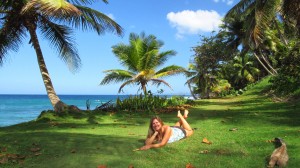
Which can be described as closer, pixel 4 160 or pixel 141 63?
pixel 4 160

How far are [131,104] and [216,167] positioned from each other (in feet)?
34.1

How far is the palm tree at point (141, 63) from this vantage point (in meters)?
18.9

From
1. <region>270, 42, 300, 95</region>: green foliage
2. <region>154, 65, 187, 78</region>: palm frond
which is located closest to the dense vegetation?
<region>270, 42, 300, 95</region>: green foliage

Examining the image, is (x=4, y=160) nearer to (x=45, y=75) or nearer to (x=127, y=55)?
(x=45, y=75)

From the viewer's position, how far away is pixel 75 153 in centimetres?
643

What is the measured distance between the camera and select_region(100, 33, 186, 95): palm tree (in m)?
18.9

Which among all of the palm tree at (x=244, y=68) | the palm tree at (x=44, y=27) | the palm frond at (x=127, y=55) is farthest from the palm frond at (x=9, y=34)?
the palm tree at (x=244, y=68)

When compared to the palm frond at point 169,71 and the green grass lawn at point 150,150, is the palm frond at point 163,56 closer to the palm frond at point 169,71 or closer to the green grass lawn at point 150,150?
the palm frond at point 169,71

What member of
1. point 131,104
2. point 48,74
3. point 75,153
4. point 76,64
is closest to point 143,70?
point 131,104

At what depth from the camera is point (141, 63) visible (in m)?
18.9

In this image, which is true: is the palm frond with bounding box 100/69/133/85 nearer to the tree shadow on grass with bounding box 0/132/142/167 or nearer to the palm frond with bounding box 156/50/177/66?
the palm frond with bounding box 156/50/177/66

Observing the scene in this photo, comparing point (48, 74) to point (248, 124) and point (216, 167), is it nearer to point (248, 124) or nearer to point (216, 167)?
point (248, 124)

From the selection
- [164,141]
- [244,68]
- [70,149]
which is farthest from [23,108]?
[164,141]

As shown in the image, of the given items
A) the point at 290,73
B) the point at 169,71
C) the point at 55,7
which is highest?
the point at 55,7
